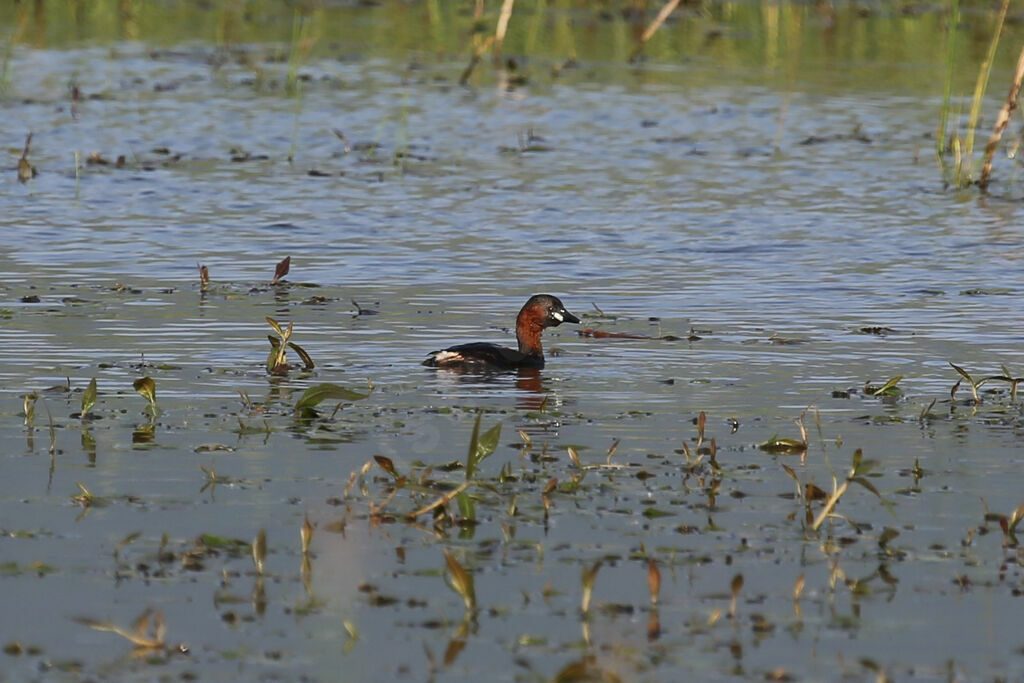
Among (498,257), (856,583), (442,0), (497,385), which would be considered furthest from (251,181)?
(442,0)

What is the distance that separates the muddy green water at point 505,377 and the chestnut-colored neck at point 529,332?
0.34m

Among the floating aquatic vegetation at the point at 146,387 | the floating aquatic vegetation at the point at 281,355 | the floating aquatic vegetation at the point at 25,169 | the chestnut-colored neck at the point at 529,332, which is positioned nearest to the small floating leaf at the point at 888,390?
the chestnut-colored neck at the point at 529,332

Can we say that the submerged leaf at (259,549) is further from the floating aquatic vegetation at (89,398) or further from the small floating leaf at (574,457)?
the floating aquatic vegetation at (89,398)

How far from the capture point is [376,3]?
33312 millimetres

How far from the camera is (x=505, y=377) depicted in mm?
10234

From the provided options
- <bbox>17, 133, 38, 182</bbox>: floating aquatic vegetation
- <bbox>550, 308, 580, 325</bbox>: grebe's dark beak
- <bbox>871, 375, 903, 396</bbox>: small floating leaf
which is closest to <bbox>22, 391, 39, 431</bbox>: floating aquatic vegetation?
<bbox>550, 308, 580, 325</bbox>: grebe's dark beak

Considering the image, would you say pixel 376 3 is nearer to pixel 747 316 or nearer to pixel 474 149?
pixel 474 149

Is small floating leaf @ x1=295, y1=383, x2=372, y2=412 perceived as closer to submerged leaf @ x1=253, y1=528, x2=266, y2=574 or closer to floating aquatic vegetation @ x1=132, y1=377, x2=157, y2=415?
floating aquatic vegetation @ x1=132, y1=377, x2=157, y2=415

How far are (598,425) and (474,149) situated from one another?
39.5 feet

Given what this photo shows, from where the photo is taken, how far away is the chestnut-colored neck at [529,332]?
1081cm

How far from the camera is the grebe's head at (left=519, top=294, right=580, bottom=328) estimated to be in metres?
11.0

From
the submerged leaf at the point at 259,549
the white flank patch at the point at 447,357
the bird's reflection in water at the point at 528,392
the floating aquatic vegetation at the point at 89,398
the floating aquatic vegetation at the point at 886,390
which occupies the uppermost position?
the floating aquatic vegetation at the point at 89,398

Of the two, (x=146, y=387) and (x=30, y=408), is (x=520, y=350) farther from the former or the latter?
(x=30, y=408)

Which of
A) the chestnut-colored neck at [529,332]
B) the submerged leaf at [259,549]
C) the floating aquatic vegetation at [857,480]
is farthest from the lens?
the chestnut-colored neck at [529,332]
